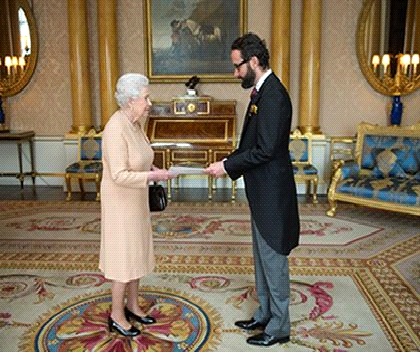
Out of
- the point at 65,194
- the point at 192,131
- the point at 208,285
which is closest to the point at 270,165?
the point at 208,285

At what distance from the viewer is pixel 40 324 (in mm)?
2895

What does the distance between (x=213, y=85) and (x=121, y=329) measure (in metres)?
4.96

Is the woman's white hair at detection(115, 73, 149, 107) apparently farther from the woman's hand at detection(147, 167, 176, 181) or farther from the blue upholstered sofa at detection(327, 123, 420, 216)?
the blue upholstered sofa at detection(327, 123, 420, 216)

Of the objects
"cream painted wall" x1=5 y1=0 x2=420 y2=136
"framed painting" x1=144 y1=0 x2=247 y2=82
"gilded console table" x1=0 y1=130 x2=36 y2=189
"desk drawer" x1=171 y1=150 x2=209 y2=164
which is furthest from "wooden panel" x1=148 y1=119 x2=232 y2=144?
"gilded console table" x1=0 y1=130 x2=36 y2=189

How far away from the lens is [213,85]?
23.4 feet

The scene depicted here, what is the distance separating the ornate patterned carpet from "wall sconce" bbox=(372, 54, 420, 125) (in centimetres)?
185

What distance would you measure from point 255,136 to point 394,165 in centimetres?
360

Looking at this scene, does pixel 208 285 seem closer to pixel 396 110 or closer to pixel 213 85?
pixel 213 85

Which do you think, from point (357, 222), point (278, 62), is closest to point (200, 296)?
point (357, 222)

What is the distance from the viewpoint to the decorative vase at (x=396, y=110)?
655 centimetres

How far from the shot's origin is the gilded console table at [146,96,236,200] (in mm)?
6422

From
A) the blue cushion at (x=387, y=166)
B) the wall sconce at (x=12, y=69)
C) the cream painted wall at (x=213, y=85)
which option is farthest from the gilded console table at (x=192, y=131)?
the wall sconce at (x=12, y=69)

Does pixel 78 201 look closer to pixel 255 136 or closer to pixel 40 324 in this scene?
pixel 40 324

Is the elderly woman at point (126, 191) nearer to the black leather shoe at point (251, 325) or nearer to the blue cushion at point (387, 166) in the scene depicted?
the black leather shoe at point (251, 325)
